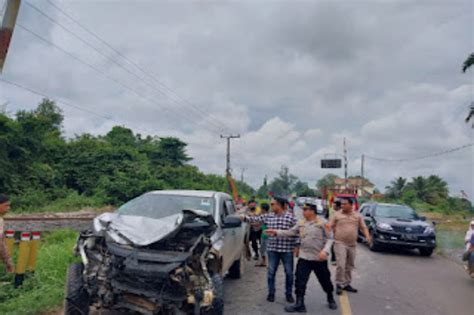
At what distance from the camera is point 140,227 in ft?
15.0

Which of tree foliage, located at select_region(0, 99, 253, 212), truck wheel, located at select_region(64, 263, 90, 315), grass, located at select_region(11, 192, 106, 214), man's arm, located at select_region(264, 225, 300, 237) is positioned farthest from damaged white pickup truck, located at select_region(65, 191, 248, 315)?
tree foliage, located at select_region(0, 99, 253, 212)

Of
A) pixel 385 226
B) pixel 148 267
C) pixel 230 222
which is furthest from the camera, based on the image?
pixel 385 226

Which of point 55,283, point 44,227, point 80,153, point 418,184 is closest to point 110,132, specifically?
point 80,153

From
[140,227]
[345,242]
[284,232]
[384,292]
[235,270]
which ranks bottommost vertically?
[384,292]

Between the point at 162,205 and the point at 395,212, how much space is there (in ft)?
31.8

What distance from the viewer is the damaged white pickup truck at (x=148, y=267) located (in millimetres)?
3971

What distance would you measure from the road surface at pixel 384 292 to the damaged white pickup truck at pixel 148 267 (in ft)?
5.16

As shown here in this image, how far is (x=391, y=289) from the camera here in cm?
734

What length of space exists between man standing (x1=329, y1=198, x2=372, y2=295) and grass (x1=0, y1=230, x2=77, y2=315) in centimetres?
458

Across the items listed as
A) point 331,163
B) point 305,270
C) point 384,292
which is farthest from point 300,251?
point 331,163

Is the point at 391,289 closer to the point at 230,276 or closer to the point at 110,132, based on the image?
the point at 230,276

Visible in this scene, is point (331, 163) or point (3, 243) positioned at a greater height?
point (331, 163)

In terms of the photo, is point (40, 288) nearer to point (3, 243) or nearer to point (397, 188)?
point (3, 243)

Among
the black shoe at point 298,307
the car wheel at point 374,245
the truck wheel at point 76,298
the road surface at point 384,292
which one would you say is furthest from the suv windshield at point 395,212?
the truck wheel at point 76,298
